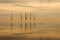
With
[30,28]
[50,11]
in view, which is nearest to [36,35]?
[30,28]

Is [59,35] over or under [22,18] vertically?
under

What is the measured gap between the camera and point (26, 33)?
→ 2.56ft

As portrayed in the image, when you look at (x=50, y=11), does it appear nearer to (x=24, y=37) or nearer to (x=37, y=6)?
(x=37, y=6)

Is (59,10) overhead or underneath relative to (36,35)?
overhead

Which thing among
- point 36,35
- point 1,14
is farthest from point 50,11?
point 1,14

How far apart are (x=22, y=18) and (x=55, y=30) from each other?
20 cm

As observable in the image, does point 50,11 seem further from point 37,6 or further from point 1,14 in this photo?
point 1,14

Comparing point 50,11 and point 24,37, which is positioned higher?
point 50,11

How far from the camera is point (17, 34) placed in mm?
784

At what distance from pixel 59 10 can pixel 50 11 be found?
0.05 metres

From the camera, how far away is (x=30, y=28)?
77 cm

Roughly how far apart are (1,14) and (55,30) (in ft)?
1.07

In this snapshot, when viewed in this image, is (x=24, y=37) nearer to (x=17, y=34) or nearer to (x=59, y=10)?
(x=17, y=34)

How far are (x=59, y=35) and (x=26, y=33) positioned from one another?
0.63 ft
